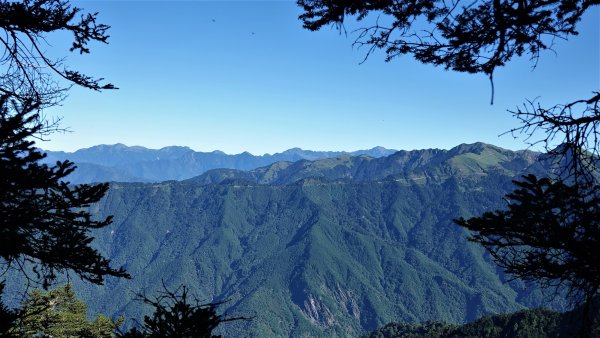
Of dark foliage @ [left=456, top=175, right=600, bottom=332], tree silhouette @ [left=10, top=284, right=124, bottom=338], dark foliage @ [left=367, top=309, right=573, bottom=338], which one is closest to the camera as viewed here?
dark foliage @ [left=456, top=175, right=600, bottom=332]

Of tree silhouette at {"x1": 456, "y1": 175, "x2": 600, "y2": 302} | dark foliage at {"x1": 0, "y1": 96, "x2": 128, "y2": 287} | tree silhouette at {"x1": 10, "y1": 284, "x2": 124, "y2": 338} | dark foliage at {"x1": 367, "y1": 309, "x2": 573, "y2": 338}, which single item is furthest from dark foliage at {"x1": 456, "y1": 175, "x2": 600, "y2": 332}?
dark foliage at {"x1": 367, "y1": 309, "x2": 573, "y2": 338}

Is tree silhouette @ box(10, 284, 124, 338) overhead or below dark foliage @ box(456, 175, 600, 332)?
below

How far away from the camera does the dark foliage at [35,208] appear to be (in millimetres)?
7785

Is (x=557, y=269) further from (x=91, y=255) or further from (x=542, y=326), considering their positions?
(x=542, y=326)

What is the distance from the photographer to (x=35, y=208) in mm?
8234

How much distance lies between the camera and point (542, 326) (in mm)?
117812

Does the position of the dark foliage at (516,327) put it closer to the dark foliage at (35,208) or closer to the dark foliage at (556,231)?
the dark foliage at (556,231)

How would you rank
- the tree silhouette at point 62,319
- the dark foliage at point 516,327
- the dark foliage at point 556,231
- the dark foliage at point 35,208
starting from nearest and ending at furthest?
1. the dark foliage at point 556,231
2. the dark foliage at point 35,208
3. the tree silhouette at point 62,319
4. the dark foliage at point 516,327

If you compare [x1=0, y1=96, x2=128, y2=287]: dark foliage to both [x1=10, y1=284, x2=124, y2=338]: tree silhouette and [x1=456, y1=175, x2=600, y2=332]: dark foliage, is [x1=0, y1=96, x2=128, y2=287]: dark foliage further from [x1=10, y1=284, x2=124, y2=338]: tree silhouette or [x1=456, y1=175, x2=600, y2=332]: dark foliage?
[x1=10, y1=284, x2=124, y2=338]: tree silhouette

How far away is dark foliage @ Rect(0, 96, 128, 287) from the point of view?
25.5 feet

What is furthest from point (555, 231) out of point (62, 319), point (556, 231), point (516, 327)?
point (516, 327)

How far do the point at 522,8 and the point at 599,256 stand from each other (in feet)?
13.0

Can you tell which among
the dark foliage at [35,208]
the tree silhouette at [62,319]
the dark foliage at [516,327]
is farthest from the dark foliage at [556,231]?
the dark foliage at [516,327]

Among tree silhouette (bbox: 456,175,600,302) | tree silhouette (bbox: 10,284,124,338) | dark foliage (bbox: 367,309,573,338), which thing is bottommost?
dark foliage (bbox: 367,309,573,338)
